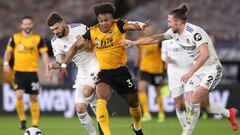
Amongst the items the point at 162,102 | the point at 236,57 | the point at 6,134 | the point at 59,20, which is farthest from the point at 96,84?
the point at 236,57

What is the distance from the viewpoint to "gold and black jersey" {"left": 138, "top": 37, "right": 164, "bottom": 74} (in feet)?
63.2

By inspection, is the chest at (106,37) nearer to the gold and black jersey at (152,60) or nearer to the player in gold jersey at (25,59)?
the player in gold jersey at (25,59)

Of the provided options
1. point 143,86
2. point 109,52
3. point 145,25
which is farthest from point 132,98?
point 143,86

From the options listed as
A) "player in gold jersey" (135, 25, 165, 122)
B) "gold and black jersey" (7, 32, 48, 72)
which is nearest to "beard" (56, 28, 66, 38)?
"gold and black jersey" (7, 32, 48, 72)

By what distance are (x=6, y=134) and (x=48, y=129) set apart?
1.53 m

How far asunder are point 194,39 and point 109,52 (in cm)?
136

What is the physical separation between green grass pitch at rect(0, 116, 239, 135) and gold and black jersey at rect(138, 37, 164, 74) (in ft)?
4.33

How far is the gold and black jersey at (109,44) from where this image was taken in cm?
1166

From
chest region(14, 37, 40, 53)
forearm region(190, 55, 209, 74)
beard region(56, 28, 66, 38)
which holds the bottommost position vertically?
forearm region(190, 55, 209, 74)

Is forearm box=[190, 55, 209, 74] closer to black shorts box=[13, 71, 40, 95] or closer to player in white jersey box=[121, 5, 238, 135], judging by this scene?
player in white jersey box=[121, 5, 238, 135]

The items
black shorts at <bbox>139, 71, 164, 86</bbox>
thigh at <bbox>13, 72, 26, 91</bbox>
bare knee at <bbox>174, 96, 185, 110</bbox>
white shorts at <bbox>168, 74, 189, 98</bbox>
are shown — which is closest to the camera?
bare knee at <bbox>174, 96, 185, 110</bbox>

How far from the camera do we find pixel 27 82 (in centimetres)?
1623

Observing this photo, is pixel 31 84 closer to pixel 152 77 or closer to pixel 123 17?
pixel 152 77

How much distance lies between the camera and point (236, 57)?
71.9 feet
